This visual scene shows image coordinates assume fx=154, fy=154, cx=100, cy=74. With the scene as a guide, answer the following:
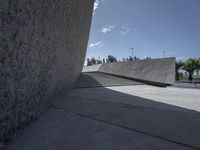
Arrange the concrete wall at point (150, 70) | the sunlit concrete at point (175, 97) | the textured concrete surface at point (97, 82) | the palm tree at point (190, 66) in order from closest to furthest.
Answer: the sunlit concrete at point (175, 97)
the textured concrete surface at point (97, 82)
the concrete wall at point (150, 70)
the palm tree at point (190, 66)

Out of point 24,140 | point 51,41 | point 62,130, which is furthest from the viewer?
point 51,41

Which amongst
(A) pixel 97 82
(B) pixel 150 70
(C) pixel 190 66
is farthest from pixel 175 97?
(C) pixel 190 66

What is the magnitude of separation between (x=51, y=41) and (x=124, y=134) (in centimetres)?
286

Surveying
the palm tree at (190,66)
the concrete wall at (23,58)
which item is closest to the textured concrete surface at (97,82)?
the concrete wall at (23,58)

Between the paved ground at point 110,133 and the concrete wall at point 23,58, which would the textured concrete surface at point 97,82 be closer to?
the concrete wall at point 23,58

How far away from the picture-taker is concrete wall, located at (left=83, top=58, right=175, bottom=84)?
12.8 metres

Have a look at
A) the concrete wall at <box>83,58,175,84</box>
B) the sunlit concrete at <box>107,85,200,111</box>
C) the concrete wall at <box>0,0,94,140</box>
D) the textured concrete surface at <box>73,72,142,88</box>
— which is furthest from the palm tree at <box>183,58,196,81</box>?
the concrete wall at <box>0,0,94,140</box>

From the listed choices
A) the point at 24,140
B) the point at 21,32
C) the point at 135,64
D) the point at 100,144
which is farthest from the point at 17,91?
the point at 135,64

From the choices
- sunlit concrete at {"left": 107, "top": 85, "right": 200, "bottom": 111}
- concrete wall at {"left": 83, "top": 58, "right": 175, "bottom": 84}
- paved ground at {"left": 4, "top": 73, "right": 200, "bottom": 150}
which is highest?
concrete wall at {"left": 83, "top": 58, "right": 175, "bottom": 84}

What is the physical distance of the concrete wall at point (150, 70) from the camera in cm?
1277

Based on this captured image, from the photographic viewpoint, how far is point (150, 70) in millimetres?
14242

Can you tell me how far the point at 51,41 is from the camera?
13.1 feet

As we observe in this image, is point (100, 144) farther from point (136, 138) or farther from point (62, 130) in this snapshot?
point (62, 130)

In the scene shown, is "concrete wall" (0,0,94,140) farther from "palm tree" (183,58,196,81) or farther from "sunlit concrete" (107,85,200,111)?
"palm tree" (183,58,196,81)
